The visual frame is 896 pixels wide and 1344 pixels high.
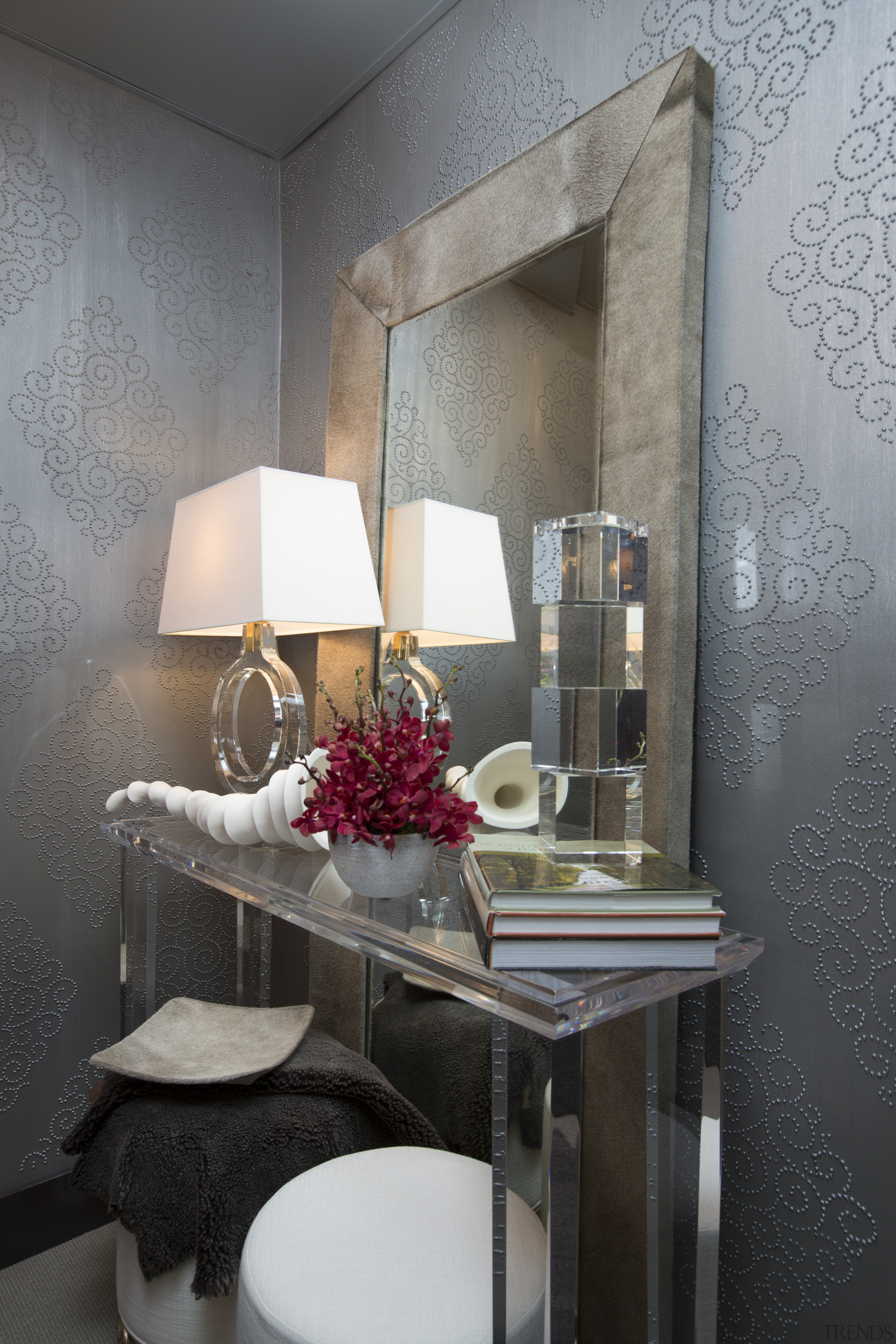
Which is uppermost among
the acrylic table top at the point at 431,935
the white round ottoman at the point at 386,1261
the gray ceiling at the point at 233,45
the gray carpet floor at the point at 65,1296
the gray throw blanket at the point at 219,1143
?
the gray ceiling at the point at 233,45

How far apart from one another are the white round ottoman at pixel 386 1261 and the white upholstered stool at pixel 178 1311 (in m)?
0.34

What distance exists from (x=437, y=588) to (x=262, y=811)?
1.56ft

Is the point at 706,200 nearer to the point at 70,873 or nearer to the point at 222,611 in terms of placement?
the point at 222,611

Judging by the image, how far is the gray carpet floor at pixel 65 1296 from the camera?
4.52 ft

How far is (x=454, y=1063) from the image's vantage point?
1.35 m

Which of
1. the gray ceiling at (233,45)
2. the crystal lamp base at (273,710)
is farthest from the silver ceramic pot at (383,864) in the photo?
the gray ceiling at (233,45)

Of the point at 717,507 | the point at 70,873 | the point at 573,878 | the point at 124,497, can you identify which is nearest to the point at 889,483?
the point at 717,507

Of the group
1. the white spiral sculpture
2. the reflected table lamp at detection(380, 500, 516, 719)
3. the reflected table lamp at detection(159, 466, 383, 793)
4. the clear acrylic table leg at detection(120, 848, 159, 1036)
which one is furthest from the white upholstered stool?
the reflected table lamp at detection(380, 500, 516, 719)

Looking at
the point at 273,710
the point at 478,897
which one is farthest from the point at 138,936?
the point at 478,897

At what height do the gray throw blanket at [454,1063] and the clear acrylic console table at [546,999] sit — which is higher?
the clear acrylic console table at [546,999]

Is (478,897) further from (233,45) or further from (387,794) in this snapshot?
(233,45)

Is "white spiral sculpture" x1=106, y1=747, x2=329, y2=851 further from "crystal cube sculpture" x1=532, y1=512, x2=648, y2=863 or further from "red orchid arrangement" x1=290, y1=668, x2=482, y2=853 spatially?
"crystal cube sculpture" x1=532, y1=512, x2=648, y2=863

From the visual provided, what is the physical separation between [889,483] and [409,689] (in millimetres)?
838

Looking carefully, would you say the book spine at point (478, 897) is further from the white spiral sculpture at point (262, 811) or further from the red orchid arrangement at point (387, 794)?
the white spiral sculpture at point (262, 811)
